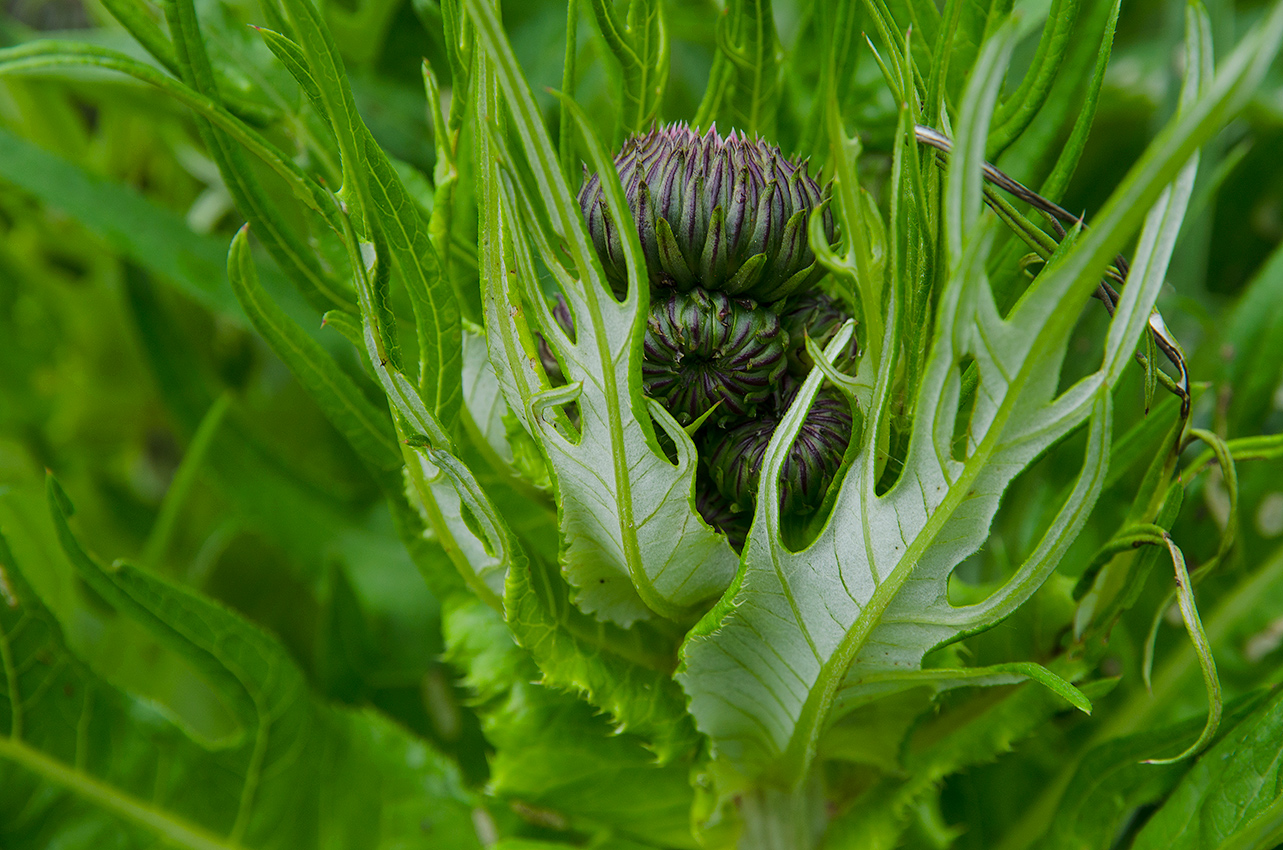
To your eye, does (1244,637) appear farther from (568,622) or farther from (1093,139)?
(1093,139)

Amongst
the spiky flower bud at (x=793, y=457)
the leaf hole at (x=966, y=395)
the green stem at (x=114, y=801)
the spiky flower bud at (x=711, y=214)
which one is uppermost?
the spiky flower bud at (x=711, y=214)

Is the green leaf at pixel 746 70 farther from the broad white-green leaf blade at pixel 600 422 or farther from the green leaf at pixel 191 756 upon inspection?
the green leaf at pixel 191 756

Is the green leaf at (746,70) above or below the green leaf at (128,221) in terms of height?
above

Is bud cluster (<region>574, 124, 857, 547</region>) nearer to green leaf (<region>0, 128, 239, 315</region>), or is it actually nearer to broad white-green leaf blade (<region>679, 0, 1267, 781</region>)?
broad white-green leaf blade (<region>679, 0, 1267, 781</region>)

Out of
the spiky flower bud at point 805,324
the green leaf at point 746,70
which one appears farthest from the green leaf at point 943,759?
the green leaf at point 746,70

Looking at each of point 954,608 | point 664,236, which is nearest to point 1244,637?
point 954,608

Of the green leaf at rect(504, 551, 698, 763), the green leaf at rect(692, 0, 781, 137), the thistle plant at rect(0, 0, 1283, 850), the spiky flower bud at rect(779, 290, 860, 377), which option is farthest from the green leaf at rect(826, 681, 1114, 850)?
the green leaf at rect(692, 0, 781, 137)
